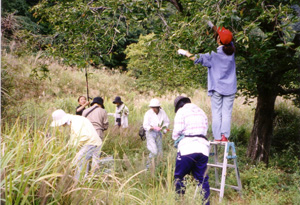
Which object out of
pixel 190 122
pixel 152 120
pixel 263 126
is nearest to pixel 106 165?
pixel 190 122

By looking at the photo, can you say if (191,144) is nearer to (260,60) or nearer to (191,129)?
(191,129)

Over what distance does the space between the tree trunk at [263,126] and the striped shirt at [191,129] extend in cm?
376

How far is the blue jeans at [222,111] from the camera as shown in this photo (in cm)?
544

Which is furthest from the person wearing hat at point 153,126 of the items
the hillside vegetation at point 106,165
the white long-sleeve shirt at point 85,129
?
the white long-sleeve shirt at point 85,129

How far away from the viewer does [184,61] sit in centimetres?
693

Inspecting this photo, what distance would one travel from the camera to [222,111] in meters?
5.49

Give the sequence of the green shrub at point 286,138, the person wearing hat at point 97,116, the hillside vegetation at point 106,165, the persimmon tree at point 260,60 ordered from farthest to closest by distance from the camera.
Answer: the green shrub at point 286,138 < the person wearing hat at point 97,116 < the persimmon tree at point 260,60 < the hillside vegetation at point 106,165

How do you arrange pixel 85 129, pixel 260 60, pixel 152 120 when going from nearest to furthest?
1. pixel 85 129
2. pixel 260 60
3. pixel 152 120

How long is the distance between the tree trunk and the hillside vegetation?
315 millimetres

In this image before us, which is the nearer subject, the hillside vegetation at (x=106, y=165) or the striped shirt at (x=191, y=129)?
the hillside vegetation at (x=106, y=165)

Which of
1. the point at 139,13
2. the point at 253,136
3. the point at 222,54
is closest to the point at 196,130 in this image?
the point at 222,54

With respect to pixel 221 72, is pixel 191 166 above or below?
below

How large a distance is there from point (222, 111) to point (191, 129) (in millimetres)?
657

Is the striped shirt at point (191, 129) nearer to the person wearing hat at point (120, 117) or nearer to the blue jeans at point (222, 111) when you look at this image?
the blue jeans at point (222, 111)
